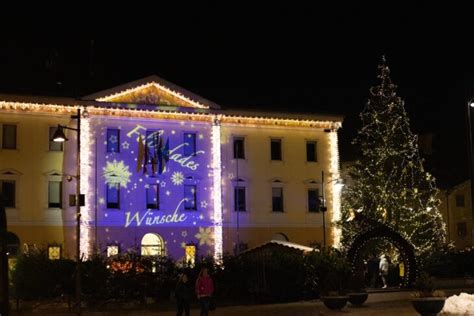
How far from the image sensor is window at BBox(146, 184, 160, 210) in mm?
52594

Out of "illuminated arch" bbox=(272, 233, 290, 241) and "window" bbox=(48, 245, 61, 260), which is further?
"illuminated arch" bbox=(272, 233, 290, 241)

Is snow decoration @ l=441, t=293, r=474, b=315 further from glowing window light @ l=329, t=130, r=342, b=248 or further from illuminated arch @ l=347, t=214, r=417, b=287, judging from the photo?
glowing window light @ l=329, t=130, r=342, b=248

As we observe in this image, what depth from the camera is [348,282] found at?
3269 cm

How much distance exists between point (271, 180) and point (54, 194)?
15.3m

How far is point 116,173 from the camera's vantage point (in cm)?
5166

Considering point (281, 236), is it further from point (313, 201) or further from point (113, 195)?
point (113, 195)

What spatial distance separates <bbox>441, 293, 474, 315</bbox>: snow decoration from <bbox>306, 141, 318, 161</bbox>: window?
32.2 metres

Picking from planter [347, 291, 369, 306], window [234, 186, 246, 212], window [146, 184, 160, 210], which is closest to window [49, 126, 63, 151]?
window [146, 184, 160, 210]

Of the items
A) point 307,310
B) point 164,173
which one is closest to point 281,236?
point 164,173

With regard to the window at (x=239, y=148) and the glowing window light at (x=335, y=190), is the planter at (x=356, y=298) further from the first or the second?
the glowing window light at (x=335, y=190)

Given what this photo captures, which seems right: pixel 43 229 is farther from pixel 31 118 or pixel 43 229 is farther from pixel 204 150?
pixel 204 150

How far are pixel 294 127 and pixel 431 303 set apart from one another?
118 ft

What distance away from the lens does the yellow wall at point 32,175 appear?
49438mm

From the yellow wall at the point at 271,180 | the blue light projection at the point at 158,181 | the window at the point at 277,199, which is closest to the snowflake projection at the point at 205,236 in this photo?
the blue light projection at the point at 158,181
